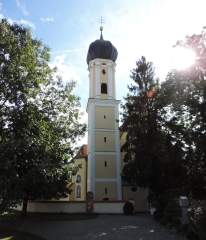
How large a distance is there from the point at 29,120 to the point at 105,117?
16438mm

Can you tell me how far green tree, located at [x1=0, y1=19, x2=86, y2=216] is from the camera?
11.0 m

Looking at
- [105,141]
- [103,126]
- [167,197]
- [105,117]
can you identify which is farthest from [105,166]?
[167,197]

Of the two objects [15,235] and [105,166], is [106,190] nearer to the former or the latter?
[105,166]

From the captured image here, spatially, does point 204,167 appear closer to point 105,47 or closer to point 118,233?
point 118,233

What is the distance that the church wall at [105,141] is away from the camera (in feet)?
88.6

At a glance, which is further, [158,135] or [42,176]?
[158,135]

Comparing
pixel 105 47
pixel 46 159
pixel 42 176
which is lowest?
pixel 42 176

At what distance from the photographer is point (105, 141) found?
89.9ft

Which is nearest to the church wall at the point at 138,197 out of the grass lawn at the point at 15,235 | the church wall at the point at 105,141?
the church wall at the point at 105,141

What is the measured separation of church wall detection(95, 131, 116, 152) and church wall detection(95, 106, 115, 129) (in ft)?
2.80

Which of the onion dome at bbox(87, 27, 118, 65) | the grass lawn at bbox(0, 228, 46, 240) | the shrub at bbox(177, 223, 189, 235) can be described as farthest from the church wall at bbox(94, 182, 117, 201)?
the onion dome at bbox(87, 27, 118, 65)

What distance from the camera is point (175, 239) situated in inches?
389

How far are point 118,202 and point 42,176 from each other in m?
10.4

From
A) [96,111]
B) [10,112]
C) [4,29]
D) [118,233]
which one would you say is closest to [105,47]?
[96,111]
